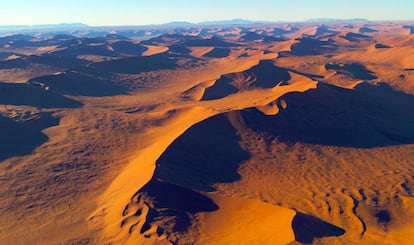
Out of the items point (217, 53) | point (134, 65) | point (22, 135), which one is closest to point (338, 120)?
point (22, 135)

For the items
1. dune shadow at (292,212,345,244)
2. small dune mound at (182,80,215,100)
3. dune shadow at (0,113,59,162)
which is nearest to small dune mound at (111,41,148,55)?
small dune mound at (182,80,215,100)

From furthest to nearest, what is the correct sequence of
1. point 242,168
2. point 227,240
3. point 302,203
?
point 242,168 < point 302,203 < point 227,240

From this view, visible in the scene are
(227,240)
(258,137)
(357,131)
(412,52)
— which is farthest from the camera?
(412,52)

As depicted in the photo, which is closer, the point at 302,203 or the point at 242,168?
the point at 302,203

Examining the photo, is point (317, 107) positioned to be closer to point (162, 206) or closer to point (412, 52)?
point (162, 206)

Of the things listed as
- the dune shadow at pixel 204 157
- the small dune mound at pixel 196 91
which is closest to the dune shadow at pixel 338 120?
the dune shadow at pixel 204 157

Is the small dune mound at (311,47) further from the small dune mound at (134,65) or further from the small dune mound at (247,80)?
the small dune mound at (247,80)

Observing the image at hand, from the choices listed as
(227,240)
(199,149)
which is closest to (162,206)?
(227,240)
